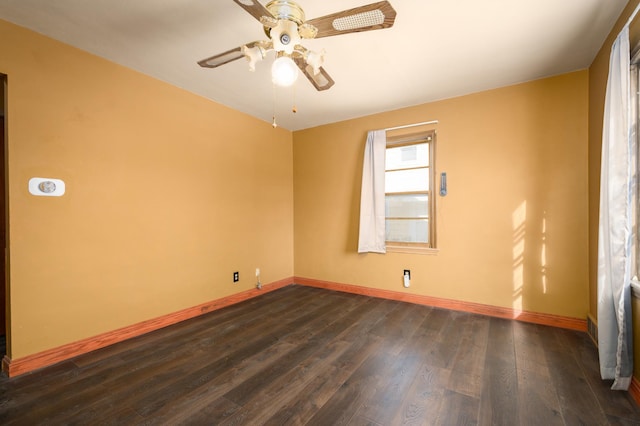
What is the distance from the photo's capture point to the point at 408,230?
11.9ft

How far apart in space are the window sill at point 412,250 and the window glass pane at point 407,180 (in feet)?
2.53

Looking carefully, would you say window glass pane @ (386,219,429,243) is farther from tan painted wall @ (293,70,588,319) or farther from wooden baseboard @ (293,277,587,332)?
wooden baseboard @ (293,277,587,332)

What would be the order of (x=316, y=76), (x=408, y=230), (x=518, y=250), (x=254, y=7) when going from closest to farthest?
(x=254, y=7)
(x=316, y=76)
(x=518, y=250)
(x=408, y=230)

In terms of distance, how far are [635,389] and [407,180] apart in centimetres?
261

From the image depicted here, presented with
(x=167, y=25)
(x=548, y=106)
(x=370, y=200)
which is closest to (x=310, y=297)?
(x=370, y=200)

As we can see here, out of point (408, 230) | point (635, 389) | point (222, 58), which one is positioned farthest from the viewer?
point (408, 230)

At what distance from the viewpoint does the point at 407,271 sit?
3512mm

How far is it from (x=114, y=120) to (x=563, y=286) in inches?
182

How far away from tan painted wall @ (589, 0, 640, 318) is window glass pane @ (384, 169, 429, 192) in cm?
151

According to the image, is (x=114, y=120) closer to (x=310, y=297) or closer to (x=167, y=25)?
(x=167, y=25)

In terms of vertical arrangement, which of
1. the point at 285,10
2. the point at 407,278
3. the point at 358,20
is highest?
the point at 285,10

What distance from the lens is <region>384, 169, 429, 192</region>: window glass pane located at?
11.5 ft

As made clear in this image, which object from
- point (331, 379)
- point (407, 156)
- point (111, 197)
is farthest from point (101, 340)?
point (407, 156)

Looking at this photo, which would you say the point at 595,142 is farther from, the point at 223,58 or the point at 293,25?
the point at 223,58
